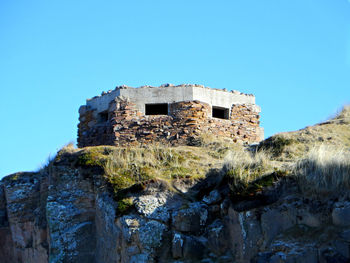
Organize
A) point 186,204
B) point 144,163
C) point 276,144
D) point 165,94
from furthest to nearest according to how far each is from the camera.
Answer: point 165,94 < point 276,144 < point 144,163 < point 186,204

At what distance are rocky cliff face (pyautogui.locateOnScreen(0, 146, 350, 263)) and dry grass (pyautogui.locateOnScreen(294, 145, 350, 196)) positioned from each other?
207 mm

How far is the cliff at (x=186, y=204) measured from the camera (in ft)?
30.9

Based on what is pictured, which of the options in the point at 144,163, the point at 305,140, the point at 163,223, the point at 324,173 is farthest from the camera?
the point at 305,140

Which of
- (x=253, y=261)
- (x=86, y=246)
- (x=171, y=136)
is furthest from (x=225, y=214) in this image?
(x=171, y=136)

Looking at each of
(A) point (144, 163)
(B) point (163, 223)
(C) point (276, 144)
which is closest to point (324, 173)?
(B) point (163, 223)

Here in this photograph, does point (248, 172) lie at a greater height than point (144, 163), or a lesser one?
lesser

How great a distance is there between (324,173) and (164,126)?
6281 mm

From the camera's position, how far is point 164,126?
1528cm

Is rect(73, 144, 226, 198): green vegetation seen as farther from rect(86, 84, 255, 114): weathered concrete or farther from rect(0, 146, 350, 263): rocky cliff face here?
rect(86, 84, 255, 114): weathered concrete

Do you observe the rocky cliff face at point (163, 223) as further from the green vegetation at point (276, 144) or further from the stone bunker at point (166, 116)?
the stone bunker at point (166, 116)

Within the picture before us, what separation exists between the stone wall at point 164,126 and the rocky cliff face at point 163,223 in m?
2.31

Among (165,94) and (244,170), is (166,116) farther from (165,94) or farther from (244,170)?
(244,170)

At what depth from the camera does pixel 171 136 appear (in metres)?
15.1

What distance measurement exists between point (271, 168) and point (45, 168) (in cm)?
586
